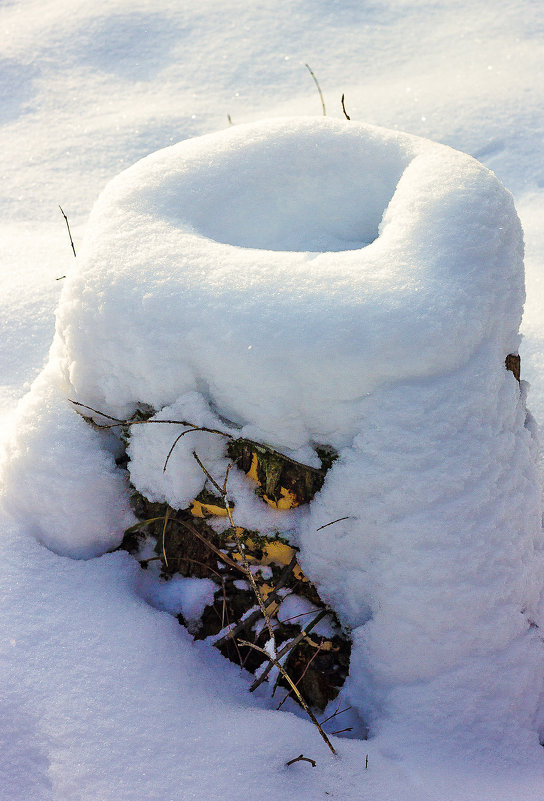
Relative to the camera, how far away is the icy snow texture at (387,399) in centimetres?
130

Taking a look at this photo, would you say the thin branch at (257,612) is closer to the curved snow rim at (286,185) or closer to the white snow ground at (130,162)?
the white snow ground at (130,162)

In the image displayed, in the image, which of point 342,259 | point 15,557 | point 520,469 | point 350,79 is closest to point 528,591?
point 520,469

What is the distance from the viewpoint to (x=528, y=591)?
1.42m

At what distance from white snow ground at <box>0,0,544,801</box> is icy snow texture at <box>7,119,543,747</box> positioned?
6.8 inches

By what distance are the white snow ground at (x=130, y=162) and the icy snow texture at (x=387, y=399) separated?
173mm

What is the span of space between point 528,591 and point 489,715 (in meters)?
0.28

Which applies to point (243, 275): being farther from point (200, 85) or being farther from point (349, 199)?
point (200, 85)

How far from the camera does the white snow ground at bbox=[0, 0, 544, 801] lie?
1.21 m

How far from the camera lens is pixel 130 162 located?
11.3 ft

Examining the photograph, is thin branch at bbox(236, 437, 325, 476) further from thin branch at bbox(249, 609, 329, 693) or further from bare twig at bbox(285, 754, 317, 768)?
bare twig at bbox(285, 754, 317, 768)

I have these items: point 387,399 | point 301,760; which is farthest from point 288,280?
point 301,760

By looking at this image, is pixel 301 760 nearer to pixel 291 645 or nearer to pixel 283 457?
pixel 291 645

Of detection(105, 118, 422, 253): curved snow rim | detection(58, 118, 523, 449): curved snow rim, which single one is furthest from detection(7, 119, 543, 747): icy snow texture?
detection(105, 118, 422, 253): curved snow rim

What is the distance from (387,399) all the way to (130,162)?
8.88 ft
